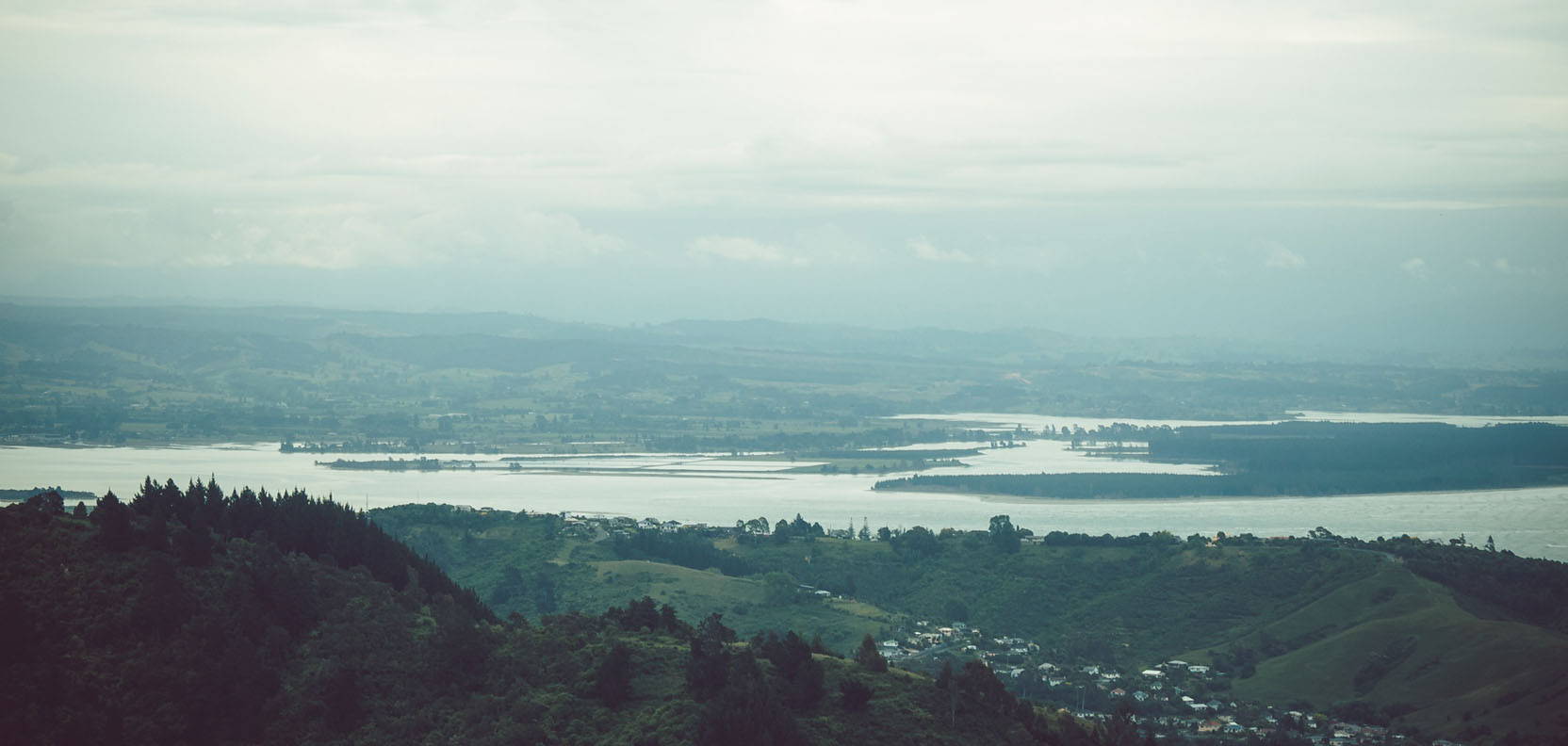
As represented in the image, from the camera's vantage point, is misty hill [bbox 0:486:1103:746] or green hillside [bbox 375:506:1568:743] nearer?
misty hill [bbox 0:486:1103:746]

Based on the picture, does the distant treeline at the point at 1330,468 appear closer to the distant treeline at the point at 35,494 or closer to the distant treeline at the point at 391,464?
the distant treeline at the point at 391,464

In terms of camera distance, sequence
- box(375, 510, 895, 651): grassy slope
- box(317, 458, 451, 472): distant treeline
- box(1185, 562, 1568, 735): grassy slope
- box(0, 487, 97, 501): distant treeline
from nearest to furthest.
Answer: box(1185, 562, 1568, 735): grassy slope → box(375, 510, 895, 651): grassy slope → box(0, 487, 97, 501): distant treeline → box(317, 458, 451, 472): distant treeline

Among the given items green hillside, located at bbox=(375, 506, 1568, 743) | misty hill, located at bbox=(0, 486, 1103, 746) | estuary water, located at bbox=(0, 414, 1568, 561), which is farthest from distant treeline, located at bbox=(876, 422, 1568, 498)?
misty hill, located at bbox=(0, 486, 1103, 746)

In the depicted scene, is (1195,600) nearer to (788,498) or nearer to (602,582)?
(602,582)

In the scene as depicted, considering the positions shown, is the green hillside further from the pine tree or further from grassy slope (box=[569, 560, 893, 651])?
the pine tree

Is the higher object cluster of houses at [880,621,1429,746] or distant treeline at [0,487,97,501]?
distant treeline at [0,487,97,501]

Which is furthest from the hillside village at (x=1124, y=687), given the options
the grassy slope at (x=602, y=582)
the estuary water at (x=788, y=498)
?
the estuary water at (x=788, y=498)
